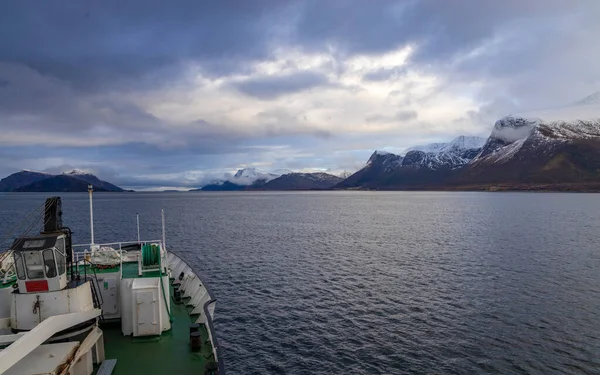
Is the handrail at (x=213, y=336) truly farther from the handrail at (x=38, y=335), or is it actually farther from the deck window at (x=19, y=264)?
the deck window at (x=19, y=264)

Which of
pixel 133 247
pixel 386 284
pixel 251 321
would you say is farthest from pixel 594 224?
pixel 133 247

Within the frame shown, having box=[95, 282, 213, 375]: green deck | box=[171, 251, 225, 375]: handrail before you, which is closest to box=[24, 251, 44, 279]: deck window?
box=[95, 282, 213, 375]: green deck

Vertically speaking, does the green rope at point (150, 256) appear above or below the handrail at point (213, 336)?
above

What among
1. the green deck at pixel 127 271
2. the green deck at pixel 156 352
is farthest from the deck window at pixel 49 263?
the green deck at pixel 127 271

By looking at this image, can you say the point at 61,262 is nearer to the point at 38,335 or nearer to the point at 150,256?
the point at 38,335

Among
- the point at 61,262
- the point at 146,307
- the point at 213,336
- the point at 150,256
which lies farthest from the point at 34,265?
the point at 213,336

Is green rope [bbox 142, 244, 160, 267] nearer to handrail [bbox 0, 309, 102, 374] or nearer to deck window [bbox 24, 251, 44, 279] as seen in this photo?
handrail [bbox 0, 309, 102, 374]

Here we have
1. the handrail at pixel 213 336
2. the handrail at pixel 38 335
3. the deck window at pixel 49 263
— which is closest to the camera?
the handrail at pixel 38 335

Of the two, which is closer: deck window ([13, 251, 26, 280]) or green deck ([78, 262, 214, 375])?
deck window ([13, 251, 26, 280])

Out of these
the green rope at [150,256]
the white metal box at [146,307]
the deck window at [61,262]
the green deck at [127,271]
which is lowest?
the white metal box at [146,307]

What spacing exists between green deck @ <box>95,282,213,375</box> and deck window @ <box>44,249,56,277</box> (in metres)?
4.65

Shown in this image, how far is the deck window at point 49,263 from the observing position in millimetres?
14531

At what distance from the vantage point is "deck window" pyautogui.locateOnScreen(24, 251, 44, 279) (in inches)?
565

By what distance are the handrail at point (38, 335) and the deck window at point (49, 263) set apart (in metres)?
1.83
